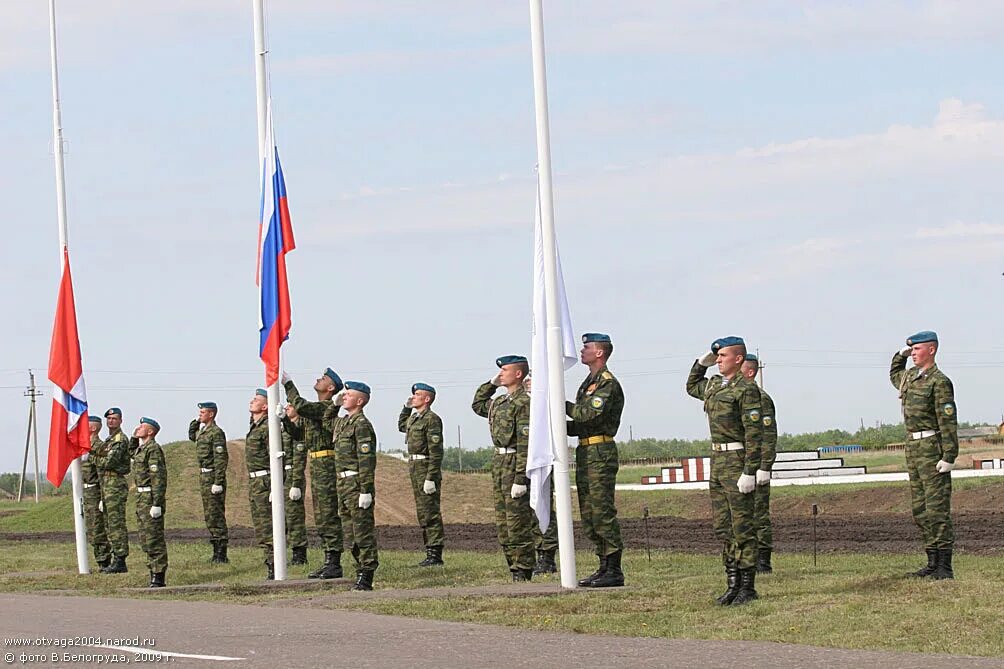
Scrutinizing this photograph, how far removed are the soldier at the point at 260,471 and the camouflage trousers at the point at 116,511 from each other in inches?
69.7

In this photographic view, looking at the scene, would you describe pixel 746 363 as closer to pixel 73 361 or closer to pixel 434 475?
pixel 434 475

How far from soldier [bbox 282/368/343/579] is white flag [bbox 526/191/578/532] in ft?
12.1

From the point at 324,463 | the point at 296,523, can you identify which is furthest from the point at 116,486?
the point at 324,463

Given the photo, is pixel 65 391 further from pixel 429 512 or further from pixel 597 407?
pixel 597 407

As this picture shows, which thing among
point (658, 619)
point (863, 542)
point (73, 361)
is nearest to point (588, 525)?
point (658, 619)

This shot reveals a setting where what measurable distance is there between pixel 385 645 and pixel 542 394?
3.75 metres

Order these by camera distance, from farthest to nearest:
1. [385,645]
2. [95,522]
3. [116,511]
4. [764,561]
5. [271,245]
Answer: [95,522] → [116,511] → [271,245] → [764,561] → [385,645]

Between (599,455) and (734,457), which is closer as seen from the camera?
(734,457)

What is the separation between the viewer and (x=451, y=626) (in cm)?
1130

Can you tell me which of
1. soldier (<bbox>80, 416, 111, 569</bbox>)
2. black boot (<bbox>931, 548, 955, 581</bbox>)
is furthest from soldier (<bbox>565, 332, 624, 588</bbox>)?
soldier (<bbox>80, 416, 111, 569</bbox>)

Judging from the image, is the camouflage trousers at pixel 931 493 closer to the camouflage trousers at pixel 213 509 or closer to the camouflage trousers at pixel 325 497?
the camouflage trousers at pixel 325 497

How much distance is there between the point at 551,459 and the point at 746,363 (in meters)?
2.49

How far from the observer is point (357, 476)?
15477 mm

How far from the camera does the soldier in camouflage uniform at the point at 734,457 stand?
39.4 feet
